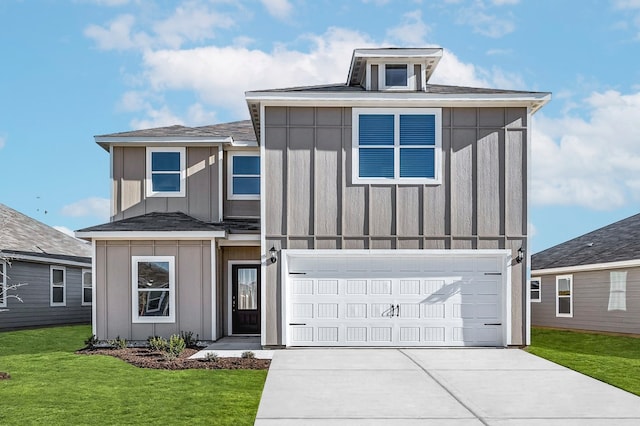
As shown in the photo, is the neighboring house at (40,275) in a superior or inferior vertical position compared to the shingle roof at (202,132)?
inferior

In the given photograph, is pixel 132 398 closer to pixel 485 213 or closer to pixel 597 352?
pixel 485 213

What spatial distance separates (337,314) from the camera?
1501 centimetres

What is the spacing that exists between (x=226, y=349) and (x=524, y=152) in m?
8.20

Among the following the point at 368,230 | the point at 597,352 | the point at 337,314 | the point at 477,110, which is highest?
the point at 477,110

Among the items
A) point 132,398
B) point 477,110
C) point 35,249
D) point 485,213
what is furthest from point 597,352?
point 35,249

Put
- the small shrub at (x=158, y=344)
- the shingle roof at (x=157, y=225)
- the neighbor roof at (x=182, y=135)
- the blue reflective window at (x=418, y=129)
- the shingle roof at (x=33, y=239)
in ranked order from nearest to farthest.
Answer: the small shrub at (x=158, y=344)
the blue reflective window at (x=418, y=129)
the shingle roof at (x=157, y=225)
the neighbor roof at (x=182, y=135)
the shingle roof at (x=33, y=239)

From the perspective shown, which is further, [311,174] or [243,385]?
[311,174]

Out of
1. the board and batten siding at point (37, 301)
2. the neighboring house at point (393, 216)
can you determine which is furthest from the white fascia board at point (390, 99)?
the board and batten siding at point (37, 301)

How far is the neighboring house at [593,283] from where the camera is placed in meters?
19.1

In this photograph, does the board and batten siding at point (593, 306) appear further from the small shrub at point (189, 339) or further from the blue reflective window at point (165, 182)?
the blue reflective window at point (165, 182)

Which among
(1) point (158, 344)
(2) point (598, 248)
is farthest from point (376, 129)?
(2) point (598, 248)

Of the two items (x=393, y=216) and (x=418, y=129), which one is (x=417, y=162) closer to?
(x=418, y=129)

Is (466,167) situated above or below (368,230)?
above

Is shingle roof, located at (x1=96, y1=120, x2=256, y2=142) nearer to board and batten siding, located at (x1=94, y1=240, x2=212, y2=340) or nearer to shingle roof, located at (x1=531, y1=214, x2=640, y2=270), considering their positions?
board and batten siding, located at (x1=94, y1=240, x2=212, y2=340)
